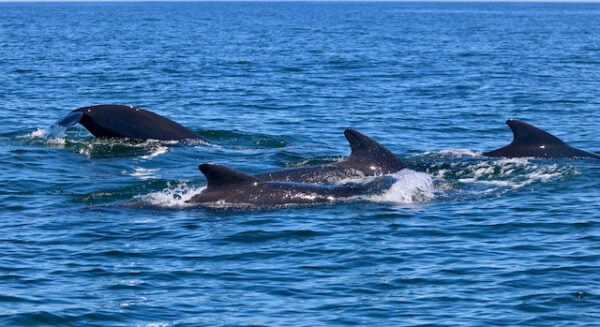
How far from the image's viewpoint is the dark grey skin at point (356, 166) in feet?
61.3

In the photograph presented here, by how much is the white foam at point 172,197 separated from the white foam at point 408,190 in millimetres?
2501

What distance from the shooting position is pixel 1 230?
52.8ft

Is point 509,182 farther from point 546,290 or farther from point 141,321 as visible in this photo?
point 141,321

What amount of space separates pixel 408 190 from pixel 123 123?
21.1ft

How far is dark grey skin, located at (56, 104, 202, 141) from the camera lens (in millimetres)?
22297

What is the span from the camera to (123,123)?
2252 cm

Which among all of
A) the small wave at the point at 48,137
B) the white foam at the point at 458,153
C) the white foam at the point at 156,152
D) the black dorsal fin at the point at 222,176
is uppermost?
the black dorsal fin at the point at 222,176

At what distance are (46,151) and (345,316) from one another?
38.7 feet

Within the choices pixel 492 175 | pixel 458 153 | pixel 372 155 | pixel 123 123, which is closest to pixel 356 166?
pixel 372 155

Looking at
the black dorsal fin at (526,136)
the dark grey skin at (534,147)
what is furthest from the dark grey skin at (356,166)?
the black dorsal fin at (526,136)

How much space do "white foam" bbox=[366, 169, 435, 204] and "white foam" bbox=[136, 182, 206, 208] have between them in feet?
8.20

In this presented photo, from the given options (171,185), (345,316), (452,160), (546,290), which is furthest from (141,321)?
(452,160)

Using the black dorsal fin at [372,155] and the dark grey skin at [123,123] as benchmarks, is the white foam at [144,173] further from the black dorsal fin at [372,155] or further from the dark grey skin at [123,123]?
the black dorsal fin at [372,155]

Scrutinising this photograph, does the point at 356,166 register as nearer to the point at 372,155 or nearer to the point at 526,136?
the point at 372,155
